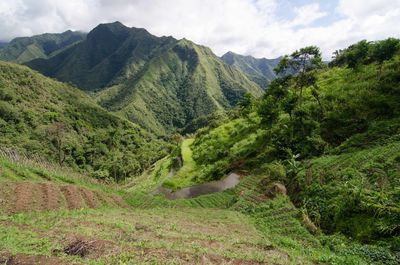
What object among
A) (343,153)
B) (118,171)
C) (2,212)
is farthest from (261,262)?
(118,171)

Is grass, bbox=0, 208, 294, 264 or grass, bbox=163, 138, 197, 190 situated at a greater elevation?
grass, bbox=0, 208, 294, 264

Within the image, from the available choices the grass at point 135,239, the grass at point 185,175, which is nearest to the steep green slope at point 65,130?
the grass at point 185,175

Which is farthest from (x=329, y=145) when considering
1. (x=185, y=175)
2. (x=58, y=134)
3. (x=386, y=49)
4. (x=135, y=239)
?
(x=58, y=134)

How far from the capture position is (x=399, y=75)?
32.9 m

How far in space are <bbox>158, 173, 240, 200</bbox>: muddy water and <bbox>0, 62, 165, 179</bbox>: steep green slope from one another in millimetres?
48103

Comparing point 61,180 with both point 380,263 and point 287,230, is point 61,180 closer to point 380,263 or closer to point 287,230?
point 287,230

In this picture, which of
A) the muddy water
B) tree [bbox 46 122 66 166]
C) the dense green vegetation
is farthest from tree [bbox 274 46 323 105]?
tree [bbox 46 122 66 166]

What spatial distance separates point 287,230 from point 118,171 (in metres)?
79.8

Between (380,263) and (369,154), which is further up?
(369,154)

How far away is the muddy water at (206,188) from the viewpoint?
36.3 m

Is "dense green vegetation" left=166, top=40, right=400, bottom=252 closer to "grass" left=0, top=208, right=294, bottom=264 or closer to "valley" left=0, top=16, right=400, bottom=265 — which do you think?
"valley" left=0, top=16, right=400, bottom=265

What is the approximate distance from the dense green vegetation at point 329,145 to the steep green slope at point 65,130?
160 feet

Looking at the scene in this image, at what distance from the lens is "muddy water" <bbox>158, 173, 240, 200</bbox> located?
36312 millimetres

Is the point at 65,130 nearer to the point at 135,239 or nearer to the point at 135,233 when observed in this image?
the point at 135,233
